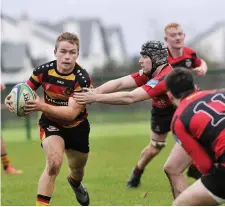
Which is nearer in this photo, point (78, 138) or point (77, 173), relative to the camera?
point (78, 138)

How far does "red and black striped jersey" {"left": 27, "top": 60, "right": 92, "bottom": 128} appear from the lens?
7.38 m

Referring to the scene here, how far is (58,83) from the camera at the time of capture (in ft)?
24.4

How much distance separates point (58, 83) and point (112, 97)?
729 mm

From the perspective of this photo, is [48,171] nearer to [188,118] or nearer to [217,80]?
[188,118]

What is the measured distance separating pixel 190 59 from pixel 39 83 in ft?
9.94

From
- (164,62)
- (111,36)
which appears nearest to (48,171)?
(164,62)

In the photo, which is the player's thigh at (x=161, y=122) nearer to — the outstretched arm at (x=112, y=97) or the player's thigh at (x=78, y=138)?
the player's thigh at (x=78, y=138)

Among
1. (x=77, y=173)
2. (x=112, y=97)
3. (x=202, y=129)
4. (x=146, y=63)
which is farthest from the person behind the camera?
(x=77, y=173)

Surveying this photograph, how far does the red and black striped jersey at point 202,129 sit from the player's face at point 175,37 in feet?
14.2

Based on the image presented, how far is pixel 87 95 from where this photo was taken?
703 cm

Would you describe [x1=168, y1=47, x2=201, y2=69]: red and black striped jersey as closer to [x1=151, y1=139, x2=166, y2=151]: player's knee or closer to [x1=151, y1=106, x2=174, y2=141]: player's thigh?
[x1=151, y1=106, x2=174, y2=141]: player's thigh

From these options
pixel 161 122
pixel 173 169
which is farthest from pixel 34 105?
pixel 161 122

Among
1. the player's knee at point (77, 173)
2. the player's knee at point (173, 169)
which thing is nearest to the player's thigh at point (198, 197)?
the player's knee at point (173, 169)

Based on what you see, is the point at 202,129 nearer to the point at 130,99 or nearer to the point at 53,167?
the point at 130,99
